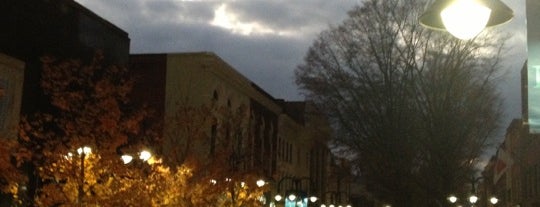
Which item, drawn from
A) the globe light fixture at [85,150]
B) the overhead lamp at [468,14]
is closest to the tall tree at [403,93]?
the globe light fixture at [85,150]

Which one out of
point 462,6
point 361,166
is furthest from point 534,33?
point 361,166

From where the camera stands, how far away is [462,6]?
5555mm

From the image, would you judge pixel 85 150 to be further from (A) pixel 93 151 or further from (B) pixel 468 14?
(B) pixel 468 14

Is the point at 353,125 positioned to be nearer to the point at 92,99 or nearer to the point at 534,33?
the point at 92,99

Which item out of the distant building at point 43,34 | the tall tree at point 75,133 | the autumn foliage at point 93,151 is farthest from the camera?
the distant building at point 43,34

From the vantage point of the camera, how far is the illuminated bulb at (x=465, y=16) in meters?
5.58

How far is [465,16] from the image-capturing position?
18.4 feet

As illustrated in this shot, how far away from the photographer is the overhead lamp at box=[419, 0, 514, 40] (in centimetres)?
559

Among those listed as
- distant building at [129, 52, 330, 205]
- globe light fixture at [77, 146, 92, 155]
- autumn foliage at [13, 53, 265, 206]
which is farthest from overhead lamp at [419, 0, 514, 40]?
distant building at [129, 52, 330, 205]

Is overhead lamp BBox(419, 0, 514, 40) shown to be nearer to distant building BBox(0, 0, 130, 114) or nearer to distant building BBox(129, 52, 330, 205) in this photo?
distant building BBox(0, 0, 130, 114)

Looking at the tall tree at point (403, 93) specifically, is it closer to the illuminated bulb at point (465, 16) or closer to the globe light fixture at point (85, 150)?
the globe light fixture at point (85, 150)

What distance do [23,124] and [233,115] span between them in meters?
21.3

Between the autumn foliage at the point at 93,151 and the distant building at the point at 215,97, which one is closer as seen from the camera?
the autumn foliage at the point at 93,151

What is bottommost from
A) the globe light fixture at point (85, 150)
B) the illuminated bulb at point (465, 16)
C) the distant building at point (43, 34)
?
the illuminated bulb at point (465, 16)
